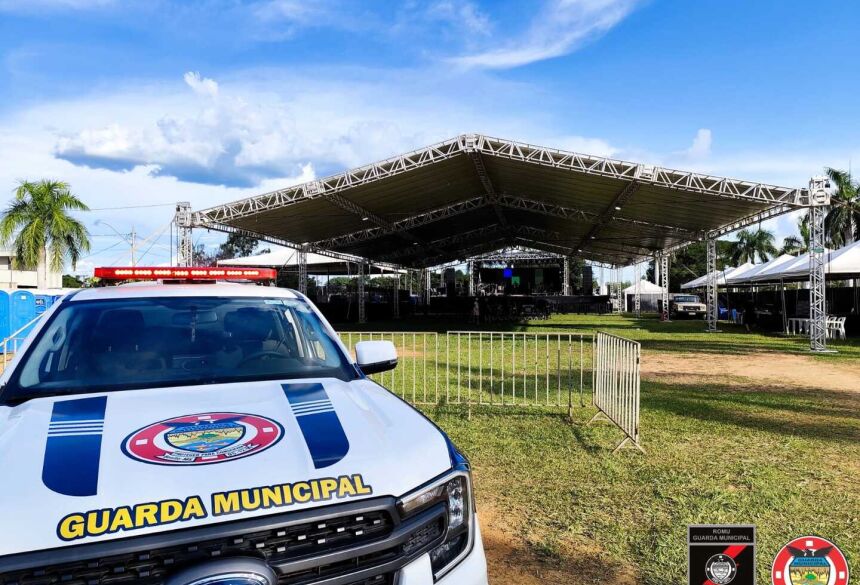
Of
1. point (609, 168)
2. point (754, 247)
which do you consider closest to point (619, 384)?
point (609, 168)

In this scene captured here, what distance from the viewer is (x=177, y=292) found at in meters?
3.37

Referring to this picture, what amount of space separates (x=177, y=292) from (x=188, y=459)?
1.75 metres

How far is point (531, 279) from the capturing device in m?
52.6

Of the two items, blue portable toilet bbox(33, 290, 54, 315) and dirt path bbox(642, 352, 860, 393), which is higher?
blue portable toilet bbox(33, 290, 54, 315)

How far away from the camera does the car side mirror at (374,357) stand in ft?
10.9

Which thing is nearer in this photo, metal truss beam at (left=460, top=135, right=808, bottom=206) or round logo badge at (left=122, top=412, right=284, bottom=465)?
round logo badge at (left=122, top=412, right=284, bottom=465)

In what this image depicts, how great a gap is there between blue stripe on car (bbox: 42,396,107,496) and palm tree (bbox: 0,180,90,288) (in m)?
27.8

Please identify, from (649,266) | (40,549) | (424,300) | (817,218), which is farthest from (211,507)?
(649,266)

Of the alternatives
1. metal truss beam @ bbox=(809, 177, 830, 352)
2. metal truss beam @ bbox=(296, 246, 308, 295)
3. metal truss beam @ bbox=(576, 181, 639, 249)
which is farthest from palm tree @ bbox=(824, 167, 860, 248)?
metal truss beam @ bbox=(296, 246, 308, 295)

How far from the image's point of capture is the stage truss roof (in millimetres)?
17359

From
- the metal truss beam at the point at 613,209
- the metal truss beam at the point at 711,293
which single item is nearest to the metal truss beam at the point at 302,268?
the metal truss beam at the point at 613,209

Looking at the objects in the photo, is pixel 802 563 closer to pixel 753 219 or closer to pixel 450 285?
pixel 753 219

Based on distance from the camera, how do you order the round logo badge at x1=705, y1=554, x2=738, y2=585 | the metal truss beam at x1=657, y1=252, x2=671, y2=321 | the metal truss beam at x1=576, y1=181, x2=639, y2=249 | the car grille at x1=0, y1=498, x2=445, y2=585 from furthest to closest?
the metal truss beam at x1=657, y1=252, x2=671, y2=321, the metal truss beam at x1=576, y1=181, x2=639, y2=249, the round logo badge at x1=705, y1=554, x2=738, y2=585, the car grille at x1=0, y1=498, x2=445, y2=585

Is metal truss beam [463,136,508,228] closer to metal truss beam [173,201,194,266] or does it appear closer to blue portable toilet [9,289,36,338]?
metal truss beam [173,201,194,266]
